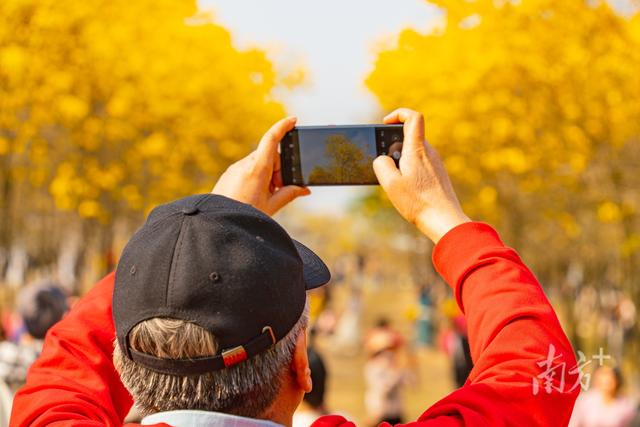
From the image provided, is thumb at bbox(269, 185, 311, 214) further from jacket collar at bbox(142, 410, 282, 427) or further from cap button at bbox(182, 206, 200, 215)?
jacket collar at bbox(142, 410, 282, 427)

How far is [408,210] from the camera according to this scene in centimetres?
205

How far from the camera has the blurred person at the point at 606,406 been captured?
25.5 feet

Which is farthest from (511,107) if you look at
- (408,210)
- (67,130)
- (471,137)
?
(408,210)

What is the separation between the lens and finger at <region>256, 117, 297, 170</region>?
233cm

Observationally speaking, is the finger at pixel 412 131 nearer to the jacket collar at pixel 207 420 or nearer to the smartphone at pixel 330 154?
the smartphone at pixel 330 154

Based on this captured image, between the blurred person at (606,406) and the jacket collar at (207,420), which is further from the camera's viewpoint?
the blurred person at (606,406)

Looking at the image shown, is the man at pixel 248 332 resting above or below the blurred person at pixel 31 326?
above

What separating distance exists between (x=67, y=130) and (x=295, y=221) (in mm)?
83689

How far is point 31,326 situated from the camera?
16.4 ft

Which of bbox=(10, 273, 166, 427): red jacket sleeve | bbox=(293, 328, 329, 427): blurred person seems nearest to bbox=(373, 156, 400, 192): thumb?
bbox=(10, 273, 166, 427): red jacket sleeve

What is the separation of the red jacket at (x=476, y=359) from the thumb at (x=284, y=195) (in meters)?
0.47

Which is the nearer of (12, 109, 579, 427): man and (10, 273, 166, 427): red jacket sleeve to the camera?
(12, 109, 579, 427): man

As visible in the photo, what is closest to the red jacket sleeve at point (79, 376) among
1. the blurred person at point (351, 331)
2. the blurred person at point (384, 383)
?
the blurred person at point (384, 383)

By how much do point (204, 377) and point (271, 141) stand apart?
2.66 ft
